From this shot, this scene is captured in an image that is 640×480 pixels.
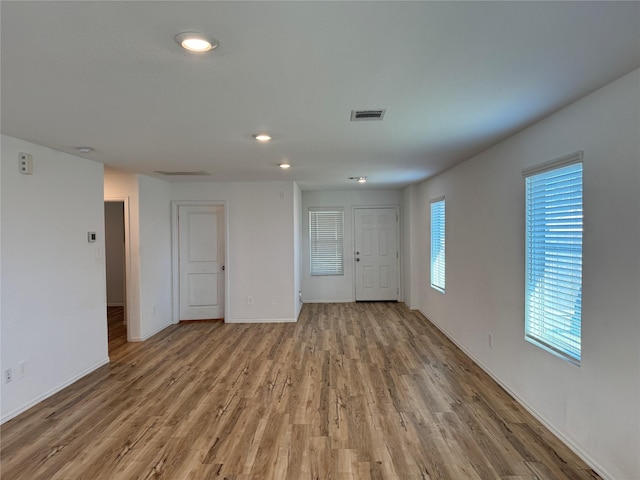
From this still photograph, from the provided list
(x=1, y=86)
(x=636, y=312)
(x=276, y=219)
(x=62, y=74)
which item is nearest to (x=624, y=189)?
(x=636, y=312)

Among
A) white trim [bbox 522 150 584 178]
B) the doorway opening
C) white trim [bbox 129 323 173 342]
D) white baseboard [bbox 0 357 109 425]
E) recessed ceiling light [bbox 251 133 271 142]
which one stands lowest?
white trim [bbox 129 323 173 342]

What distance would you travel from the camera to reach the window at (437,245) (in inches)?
216

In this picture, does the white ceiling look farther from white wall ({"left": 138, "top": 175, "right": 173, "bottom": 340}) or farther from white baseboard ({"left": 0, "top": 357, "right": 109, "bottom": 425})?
white baseboard ({"left": 0, "top": 357, "right": 109, "bottom": 425})

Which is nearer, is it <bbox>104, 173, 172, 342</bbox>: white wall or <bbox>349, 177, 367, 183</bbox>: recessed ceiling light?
<bbox>104, 173, 172, 342</bbox>: white wall

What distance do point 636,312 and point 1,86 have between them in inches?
142

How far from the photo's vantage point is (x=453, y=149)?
366 centimetres

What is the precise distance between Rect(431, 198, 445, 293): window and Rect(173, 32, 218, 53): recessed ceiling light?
4384 mm

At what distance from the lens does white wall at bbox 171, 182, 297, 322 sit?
5949 millimetres

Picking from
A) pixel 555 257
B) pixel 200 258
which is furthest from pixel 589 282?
pixel 200 258

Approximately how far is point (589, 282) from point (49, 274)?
14.2 ft

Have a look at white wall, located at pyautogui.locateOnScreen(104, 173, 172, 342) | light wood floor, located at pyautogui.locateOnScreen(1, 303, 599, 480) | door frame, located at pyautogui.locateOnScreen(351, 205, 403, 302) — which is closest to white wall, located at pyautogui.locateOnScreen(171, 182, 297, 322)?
white wall, located at pyautogui.locateOnScreen(104, 173, 172, 342)

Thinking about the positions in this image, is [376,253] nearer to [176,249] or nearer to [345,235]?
[345,235]

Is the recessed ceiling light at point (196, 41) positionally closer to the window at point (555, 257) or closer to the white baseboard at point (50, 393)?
the window at point (555, 257)

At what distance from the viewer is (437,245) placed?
5781mm
